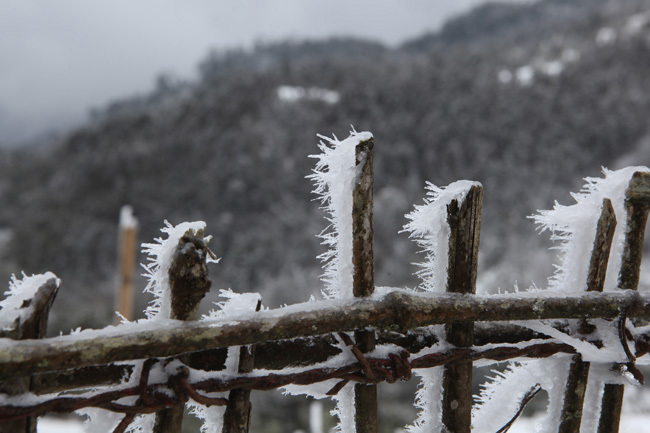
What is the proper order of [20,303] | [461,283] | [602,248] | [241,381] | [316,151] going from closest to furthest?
[20,303]
[241,381]
[461,283]
[602,248]
[316,151]

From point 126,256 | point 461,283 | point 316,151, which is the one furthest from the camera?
point 316,151

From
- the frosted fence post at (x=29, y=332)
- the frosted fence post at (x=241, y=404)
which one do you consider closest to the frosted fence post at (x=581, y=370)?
the frosted fence post at (x=241, y=404)

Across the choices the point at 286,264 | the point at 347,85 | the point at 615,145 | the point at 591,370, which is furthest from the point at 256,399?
the point at 347,85

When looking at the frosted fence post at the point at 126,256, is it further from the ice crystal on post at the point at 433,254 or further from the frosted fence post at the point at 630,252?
the frosted fence post at the point at 630,252

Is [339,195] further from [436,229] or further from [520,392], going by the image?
[520,392]

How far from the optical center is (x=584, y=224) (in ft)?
3.61

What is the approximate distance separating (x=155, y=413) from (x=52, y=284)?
28cm

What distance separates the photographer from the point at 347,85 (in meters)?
33.8

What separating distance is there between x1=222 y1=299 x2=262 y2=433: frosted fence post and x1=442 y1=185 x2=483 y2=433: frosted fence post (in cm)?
39

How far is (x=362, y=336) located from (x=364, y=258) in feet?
0.48

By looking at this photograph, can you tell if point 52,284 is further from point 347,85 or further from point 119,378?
point 347,85

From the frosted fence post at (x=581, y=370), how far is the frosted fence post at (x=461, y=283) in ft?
0.90

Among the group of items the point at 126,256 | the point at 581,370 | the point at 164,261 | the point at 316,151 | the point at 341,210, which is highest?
the point at 316,151

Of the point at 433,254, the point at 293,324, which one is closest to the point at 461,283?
the point at 433,254
